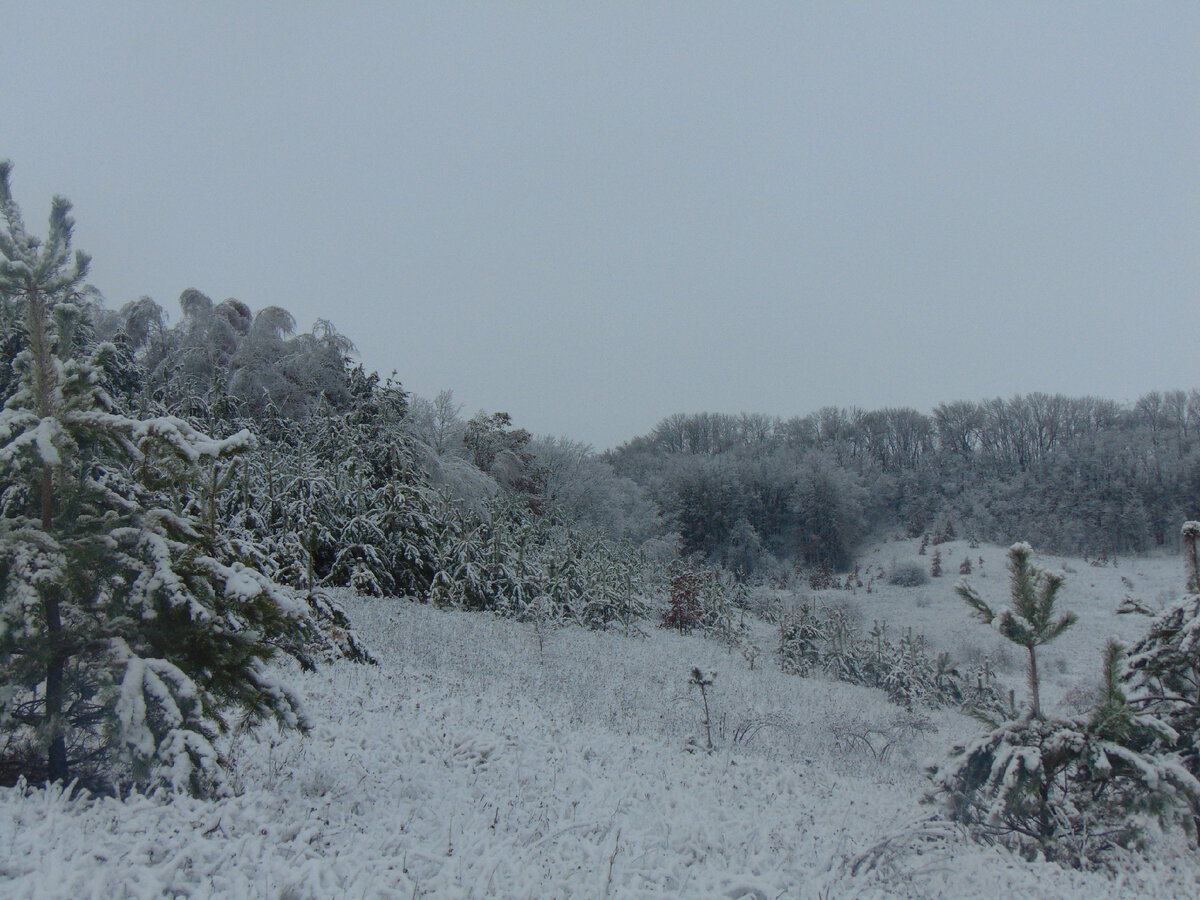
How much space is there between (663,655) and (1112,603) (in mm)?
21243

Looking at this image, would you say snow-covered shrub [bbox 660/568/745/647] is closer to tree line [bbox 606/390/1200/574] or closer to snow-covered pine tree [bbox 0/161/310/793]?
snow-covered pine tree [bbox 0/161/310/793]

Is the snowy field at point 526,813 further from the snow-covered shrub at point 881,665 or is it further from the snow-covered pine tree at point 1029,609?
the snow-covered shrub at point 881,665

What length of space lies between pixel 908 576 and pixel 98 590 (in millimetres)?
34405

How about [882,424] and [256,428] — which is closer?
[256,428]

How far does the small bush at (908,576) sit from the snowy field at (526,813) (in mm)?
24371

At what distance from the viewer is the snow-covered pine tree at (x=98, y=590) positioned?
295 cm

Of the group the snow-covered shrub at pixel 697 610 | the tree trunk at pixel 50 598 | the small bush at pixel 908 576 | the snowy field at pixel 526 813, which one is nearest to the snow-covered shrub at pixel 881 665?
the snow-covered shrub at pixel 697 610

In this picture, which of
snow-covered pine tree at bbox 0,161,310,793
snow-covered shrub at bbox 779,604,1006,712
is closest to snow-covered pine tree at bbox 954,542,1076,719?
snow-covered pine tree at bbox 0,161,310,793

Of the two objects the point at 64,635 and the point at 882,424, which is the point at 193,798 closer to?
the point at 64,635

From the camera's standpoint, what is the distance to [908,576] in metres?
32.2

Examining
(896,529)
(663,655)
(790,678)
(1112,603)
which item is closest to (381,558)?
(663,655)

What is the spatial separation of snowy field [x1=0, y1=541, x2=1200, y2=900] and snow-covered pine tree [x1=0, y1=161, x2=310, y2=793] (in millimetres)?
365

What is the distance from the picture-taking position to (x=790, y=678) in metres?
13.7

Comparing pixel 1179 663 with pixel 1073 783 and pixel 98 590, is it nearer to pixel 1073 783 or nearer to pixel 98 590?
pixel 1073 783
